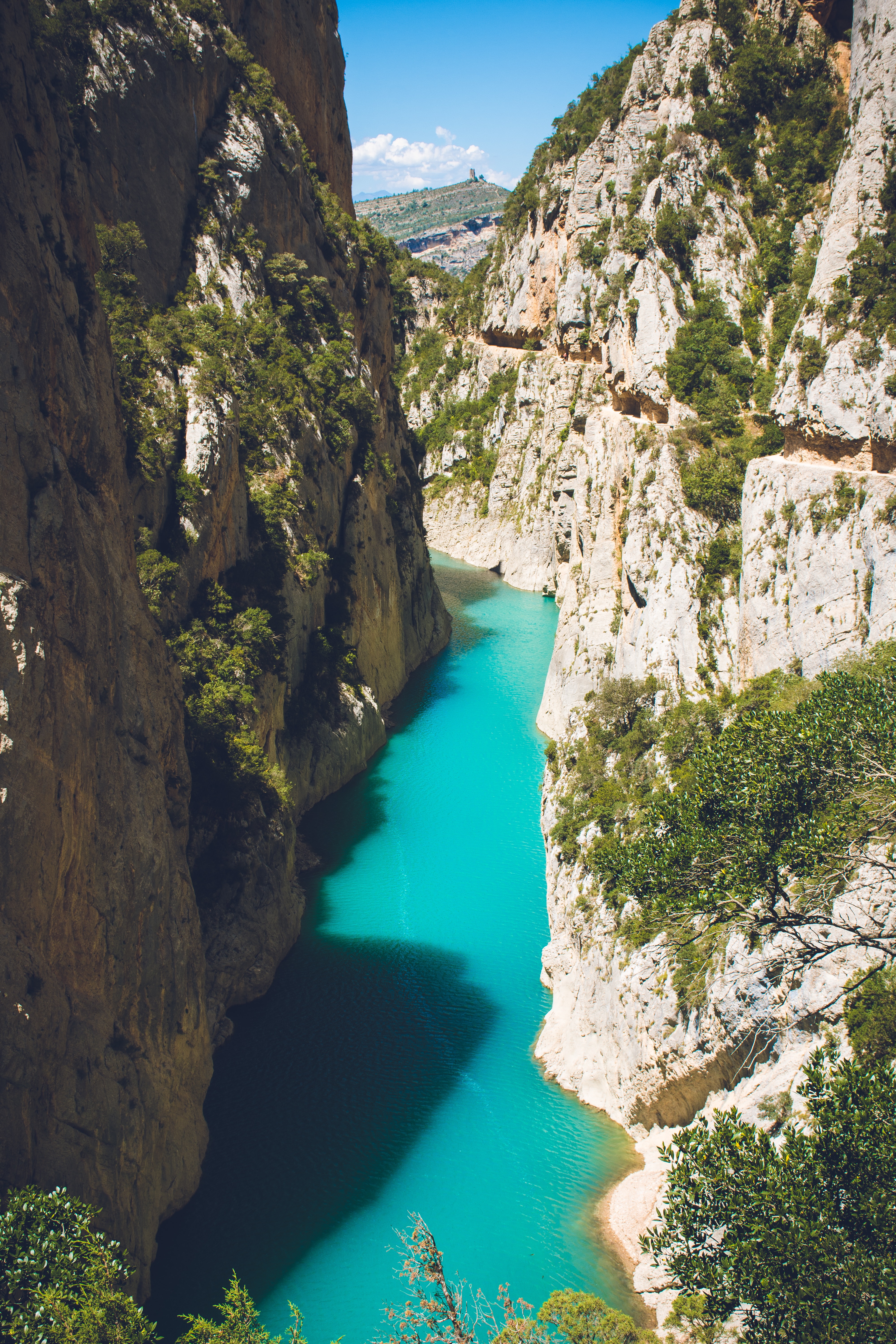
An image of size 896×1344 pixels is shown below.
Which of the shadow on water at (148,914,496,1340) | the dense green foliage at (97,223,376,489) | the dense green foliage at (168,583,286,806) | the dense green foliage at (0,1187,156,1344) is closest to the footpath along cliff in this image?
the shadow on water at (148,914,496,1340)

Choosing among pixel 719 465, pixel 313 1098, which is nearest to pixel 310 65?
pixel 719 465

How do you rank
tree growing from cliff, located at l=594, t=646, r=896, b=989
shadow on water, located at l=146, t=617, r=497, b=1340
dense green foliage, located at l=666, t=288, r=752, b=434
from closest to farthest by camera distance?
tree growing from cliff, located at l=594, t=646, r=896, b=989
shadow on water, located at l=146, t=617, r=497, b=1340
dense green foliage, located at l=666, t=288, r=752, b=434

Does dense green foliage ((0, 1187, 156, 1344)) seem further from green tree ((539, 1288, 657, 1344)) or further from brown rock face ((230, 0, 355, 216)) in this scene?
brown rock face ((230, 0, 355, 216))

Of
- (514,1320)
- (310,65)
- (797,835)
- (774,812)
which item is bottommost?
(514,1320)

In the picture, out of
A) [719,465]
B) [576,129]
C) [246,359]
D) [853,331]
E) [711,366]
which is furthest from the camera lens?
[576,129]

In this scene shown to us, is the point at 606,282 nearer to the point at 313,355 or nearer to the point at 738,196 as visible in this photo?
the point at 738,196

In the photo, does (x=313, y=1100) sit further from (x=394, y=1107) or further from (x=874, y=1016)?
(x=874, y=1016)

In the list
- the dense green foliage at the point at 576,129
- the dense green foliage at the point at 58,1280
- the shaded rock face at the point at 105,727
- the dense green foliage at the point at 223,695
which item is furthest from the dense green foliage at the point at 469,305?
the dense green foliage at the point at 58,1280
